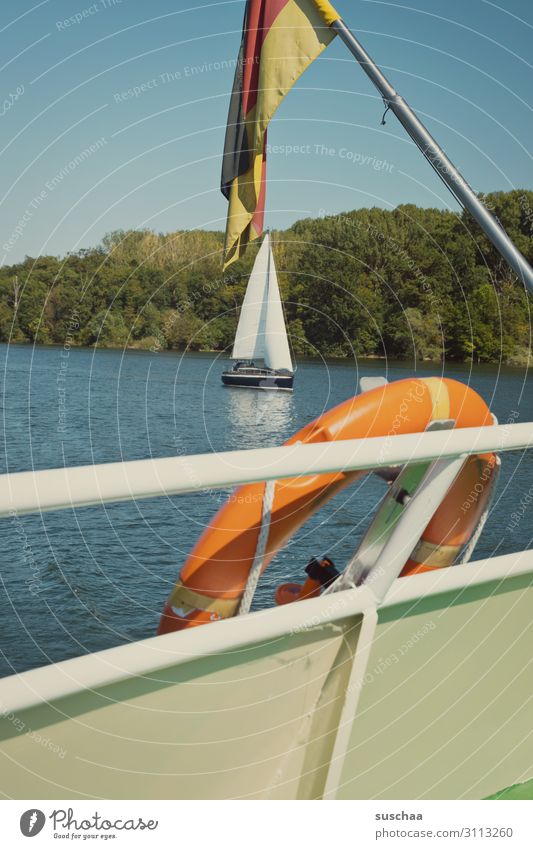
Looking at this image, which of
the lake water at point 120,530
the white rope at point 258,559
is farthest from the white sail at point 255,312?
the white rope at point 258,559

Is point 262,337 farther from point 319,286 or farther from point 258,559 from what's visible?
point 258,559

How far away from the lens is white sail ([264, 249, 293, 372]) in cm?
4009

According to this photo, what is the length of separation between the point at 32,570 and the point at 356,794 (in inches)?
428

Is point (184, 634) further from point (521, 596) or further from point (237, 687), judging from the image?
point (521, 596)

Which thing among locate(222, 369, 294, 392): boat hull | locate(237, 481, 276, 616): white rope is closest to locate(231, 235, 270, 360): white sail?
locate(222, 369, 294, 392): boat hull

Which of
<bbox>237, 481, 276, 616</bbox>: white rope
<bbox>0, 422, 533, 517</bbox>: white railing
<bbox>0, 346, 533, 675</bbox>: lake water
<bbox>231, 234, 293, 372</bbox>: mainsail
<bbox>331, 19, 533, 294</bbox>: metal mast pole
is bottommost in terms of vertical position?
<bbox>0, 346, 533, 675</bbox>: lake water

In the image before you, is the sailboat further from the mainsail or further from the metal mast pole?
the metal mast pole

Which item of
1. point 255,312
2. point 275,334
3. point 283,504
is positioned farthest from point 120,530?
point 275,334

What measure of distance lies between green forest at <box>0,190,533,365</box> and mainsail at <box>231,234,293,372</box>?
63 centimetres

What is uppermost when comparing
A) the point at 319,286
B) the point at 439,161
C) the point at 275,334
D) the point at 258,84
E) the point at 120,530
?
the point at 319,286

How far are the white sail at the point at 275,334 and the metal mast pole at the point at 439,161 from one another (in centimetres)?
3557

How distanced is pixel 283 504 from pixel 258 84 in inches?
89.2

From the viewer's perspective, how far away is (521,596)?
2.38 metres

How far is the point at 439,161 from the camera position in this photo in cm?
360
